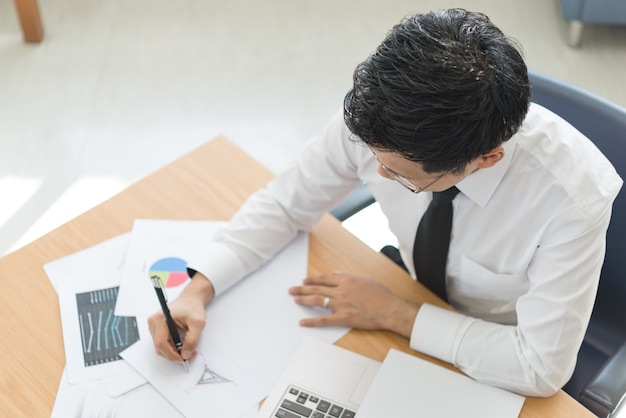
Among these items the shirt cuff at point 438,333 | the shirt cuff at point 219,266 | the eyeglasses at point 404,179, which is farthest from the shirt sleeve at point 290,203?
the shirt cuff at point 438,333

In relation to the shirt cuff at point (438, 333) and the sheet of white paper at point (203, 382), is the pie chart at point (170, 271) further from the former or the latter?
the shirt cuff at point (438, 333)

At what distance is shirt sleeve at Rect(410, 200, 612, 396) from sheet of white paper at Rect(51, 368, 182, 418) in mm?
465

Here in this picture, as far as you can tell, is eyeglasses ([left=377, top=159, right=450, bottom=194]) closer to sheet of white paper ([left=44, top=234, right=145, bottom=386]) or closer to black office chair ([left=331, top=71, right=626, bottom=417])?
black office chair ([left=331, top=71, right=626, bottom=417])

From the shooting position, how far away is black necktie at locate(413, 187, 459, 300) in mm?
1474

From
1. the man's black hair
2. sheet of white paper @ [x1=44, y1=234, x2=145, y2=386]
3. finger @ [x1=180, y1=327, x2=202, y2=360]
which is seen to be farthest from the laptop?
Result: the man's black hair

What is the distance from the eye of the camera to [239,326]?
147 cm

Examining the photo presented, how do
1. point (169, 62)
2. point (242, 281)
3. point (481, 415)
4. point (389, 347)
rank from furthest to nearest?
point (169, 62), point (242, 281), point (389, 347), point (481, 415)

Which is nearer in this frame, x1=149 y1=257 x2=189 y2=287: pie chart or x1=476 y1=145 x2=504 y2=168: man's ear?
x1=476 y1=145 x2=504 y2=168: man's ear

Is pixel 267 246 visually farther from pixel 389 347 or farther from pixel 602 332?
pixel 602 332

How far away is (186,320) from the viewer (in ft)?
4.74

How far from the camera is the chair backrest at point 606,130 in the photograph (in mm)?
1536

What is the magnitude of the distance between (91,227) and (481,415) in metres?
0.86

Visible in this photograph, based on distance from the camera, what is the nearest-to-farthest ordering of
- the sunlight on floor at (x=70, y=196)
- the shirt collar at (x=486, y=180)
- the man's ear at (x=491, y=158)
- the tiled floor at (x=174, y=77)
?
the man's ear at (x=491, y=158)
the shirt collar at (x=486, y=180)
the sunlight on floor at (x=70, y=196)
the tiled floor at (x=174, y=77)

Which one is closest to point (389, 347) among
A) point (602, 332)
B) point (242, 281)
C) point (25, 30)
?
point (242, 281)
